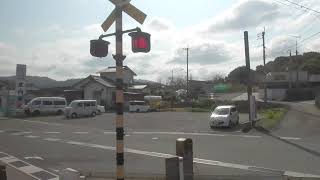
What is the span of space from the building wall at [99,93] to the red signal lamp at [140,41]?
6231 cm

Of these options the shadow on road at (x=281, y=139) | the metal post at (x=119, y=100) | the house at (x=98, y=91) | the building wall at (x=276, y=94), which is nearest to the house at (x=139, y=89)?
the house at (x=98, y=91)

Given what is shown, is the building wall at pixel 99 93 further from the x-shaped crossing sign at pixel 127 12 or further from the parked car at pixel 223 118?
the x-shaped crossing sign at pixel 127 12

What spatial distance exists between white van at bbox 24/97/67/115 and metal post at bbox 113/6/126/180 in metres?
52.5

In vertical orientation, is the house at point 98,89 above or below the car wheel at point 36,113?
above

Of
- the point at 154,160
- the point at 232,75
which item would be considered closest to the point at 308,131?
the point at 154,160

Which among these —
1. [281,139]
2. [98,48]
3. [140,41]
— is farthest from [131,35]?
[281,139]

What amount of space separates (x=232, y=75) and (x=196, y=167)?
402 ft

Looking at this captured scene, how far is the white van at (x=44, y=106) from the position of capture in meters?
59.9

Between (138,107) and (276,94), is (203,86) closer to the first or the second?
(276,94)

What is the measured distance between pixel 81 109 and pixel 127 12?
47.6 m

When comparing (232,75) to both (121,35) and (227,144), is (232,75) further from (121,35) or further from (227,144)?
(121,35)

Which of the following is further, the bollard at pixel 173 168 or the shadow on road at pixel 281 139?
the shadow on road at pixel 281 139

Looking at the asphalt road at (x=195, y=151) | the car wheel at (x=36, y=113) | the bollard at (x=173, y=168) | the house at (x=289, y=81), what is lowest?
the asphalt road at (x=195, y=151)

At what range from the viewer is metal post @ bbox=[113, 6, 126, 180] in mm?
9141
